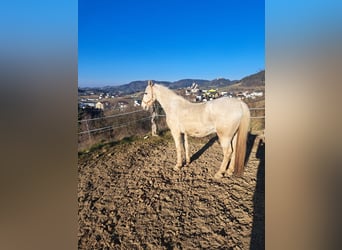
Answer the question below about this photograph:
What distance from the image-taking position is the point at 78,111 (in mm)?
1352

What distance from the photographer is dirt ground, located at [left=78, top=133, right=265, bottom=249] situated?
1.24m

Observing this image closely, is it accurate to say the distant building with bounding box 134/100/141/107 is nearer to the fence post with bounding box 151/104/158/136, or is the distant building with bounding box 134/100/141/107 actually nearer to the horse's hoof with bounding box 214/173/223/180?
the fence post with bounding box 151/104/158/136

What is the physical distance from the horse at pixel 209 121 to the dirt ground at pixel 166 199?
4cm

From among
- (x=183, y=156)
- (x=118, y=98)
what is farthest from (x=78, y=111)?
(x=183, y=156)

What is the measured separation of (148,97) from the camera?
1.43 meters

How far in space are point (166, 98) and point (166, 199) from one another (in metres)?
0.57

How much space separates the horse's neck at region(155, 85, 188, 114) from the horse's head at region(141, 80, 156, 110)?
0.10ft

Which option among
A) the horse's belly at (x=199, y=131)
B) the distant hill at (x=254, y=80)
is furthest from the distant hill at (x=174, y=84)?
the horse's belly at (x=199, y=131)

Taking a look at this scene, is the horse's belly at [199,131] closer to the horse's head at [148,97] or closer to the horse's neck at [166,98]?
the horse's neck at [166,98]

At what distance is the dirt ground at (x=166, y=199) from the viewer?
1243 mm
